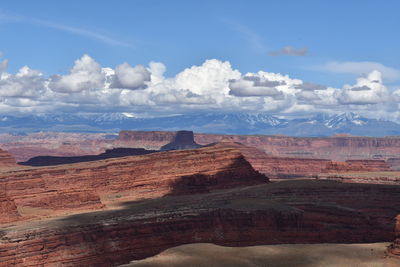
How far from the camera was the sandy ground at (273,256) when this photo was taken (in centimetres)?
6412

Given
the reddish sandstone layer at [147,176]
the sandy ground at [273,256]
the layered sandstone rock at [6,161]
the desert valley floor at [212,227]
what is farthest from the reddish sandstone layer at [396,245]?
the layered sandstone rock at [6,161]

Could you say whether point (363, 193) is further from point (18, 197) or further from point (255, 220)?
point (18, 197)

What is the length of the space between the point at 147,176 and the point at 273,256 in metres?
65.9

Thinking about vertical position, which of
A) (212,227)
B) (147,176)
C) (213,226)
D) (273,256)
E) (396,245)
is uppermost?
(147,176)

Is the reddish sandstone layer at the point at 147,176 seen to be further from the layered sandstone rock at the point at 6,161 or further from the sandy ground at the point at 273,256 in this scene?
the sandy ground at the point at 273,256

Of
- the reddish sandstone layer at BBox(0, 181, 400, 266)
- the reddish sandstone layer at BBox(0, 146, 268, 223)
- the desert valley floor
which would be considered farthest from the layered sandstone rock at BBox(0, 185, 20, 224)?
the reddish sandstone layer at BBox(0, 146, 268, 223)

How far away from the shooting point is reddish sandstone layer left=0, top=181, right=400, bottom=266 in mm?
70938

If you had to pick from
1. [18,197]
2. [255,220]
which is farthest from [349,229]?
[18,197]

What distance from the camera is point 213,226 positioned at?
79438mm

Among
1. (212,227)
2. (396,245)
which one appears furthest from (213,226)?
(396,245)

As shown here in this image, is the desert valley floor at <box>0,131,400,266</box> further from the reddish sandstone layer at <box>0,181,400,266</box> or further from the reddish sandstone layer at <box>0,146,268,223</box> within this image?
the reddish sandstone layer at <box>0,146,268,223</box>

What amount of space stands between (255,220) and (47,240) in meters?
27.7

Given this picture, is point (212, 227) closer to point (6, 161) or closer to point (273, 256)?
point (273, 256)

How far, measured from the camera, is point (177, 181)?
12425cm
